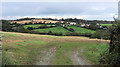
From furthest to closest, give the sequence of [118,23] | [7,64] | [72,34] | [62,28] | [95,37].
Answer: [62,28] < [72,34] < [95,37] < [118,23] < [7,64]

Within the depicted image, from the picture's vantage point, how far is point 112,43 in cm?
1309

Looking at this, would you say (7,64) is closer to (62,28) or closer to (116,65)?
(116,65)

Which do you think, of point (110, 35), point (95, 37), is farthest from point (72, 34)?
point (110, 35)

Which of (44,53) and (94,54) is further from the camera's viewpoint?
(44,53)

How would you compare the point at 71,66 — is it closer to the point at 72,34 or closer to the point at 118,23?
the point at 118,23

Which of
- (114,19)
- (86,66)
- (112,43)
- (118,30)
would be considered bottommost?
(86,66)

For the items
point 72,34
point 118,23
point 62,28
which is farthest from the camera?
point 62,28

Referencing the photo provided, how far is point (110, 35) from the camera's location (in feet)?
44.5

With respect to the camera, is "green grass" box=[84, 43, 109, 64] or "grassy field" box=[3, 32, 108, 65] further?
"green grass" box=[84, 43, 109, 64]

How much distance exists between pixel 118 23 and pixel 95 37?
42126mm

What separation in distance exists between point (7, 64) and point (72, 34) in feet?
170

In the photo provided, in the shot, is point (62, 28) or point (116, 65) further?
point (62, 28)

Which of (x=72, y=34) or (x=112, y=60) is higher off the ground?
(x=112, y=60)

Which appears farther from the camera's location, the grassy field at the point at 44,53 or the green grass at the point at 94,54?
the green grass at the point at 94,54
